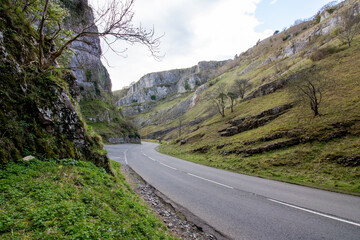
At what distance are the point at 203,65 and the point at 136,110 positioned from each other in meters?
86.8

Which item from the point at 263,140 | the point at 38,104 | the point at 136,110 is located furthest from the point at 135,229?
the point at 136,110

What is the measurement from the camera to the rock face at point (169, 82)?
155788mm

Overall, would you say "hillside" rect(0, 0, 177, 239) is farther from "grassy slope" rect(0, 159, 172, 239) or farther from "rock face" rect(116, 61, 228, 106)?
"rock face" rect(116, 61, 228, 106)

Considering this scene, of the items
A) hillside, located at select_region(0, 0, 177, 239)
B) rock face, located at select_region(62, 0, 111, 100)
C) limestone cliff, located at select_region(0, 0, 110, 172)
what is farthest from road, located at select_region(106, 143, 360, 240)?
rock face, located at select_region(62, 0, 111, 100)

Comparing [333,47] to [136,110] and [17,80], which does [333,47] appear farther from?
[136,110]

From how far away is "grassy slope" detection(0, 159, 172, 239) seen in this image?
251 centimetres

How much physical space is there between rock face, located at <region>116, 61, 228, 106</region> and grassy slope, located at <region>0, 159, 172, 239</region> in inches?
5929

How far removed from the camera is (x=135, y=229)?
145 inches

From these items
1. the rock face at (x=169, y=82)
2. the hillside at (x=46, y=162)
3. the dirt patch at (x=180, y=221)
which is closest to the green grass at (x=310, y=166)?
the dirt patch at (x=180, y=221)

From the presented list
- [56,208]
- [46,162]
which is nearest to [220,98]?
[46,162]

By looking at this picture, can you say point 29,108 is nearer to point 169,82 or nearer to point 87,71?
point 87,71

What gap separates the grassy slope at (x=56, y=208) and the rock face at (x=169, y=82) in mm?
150606

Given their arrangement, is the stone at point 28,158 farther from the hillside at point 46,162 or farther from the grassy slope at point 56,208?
the grassy slope at point 56,208

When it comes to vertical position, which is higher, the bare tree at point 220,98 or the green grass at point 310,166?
the bare tree at point 220,98
